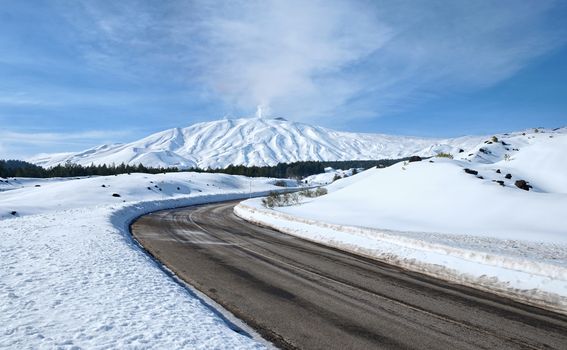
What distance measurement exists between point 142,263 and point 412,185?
20551 millimetres

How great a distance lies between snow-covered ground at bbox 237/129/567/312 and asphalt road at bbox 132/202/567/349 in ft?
2.70

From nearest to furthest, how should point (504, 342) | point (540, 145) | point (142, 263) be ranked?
point (504, 342), point (142, 263), point (540, 145)

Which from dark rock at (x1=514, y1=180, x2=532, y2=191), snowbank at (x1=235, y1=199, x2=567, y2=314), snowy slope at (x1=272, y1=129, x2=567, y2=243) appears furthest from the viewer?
dark rock at (x1=514, y1=180, x2=532, y2=191)

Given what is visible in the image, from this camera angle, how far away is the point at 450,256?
10.8 m

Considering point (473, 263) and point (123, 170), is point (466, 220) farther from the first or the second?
point (123, 170)

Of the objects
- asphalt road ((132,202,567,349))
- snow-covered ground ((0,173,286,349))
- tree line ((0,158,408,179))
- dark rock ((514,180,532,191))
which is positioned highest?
tree line ((0,158,408,179))

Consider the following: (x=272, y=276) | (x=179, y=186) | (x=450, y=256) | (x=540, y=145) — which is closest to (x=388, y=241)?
(x=450, y=256)

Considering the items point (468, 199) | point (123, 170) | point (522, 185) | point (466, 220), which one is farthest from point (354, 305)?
point (123, 170)

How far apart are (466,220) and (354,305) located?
1372 cm

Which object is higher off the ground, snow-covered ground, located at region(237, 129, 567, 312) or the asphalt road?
snow-covered ground, located at region(237, 129, 567, 312)

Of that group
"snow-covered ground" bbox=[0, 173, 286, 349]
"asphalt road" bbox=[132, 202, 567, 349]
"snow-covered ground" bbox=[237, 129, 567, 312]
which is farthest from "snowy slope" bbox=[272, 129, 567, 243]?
"snow-covered ground" bbox=[0, 173, 286, 349]

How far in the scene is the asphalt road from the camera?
5.96 meters

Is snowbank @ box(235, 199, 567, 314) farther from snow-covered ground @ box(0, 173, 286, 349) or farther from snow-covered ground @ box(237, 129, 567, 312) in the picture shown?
snow-covered ground @ box(0, 173, 286, 349)

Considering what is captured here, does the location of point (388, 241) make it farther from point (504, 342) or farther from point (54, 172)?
point (54, 172)
